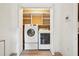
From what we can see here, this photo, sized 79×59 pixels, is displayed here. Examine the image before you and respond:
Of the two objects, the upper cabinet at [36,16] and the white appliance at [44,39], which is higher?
the upper cabinet at [36,16]

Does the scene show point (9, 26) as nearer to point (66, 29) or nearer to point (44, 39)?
point (44, 39)

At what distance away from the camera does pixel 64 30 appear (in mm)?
3891

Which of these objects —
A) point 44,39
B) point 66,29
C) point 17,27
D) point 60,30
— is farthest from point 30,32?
point 66,29

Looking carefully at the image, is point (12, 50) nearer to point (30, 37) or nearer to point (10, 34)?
point (10, 34)

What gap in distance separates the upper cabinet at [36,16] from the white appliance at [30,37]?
222mm

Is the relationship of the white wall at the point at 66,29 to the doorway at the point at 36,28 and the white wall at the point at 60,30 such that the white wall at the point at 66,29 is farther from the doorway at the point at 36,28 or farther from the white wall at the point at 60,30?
the doorway at the point at 36,28

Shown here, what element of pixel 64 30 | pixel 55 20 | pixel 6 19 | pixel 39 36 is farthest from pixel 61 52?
pixel 6 19

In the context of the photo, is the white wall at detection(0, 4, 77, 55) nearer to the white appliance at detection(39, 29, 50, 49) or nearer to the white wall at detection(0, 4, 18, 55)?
the white wall at detection(0, 4, 18, 55)

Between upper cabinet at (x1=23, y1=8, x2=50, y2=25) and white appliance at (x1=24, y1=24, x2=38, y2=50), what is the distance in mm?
222

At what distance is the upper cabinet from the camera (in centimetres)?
509

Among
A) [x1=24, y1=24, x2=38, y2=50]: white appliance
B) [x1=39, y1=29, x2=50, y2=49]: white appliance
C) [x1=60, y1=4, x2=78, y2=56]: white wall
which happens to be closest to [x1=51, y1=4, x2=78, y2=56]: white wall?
[x1=60, y1=4, x2=78, y2=56]: white wall

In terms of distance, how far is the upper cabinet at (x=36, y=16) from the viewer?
5094mm

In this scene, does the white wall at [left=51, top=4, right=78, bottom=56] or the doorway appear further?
the doorway

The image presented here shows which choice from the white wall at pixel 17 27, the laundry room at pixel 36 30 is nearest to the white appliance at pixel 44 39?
the laundry room at pixel 36 30
